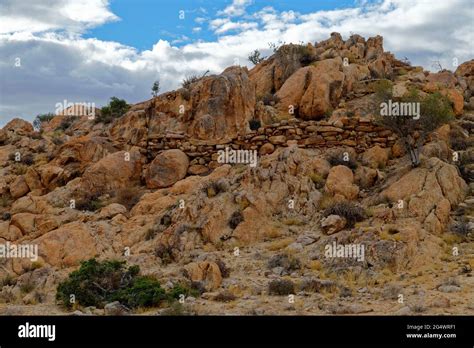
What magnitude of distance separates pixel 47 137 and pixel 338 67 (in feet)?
48.6

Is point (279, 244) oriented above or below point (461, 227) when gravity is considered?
below

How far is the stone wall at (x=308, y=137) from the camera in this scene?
789 inches

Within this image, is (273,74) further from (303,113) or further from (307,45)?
(303,113)

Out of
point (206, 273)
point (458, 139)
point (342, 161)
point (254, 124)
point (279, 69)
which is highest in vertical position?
point (279, 69)

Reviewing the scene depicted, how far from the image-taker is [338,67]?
24.8 metres

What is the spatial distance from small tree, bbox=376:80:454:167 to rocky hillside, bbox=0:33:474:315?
0.36m

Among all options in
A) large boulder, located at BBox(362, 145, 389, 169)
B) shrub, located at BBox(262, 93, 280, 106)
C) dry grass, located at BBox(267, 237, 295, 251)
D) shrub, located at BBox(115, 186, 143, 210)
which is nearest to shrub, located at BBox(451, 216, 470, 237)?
large boulder, located at BBox(362, 145, 389, 169)

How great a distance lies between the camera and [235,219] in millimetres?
16250

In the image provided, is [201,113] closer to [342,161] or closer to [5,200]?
[342,161]

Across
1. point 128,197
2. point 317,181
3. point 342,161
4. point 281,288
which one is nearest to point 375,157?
point 342,161

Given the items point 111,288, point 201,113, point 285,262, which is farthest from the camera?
point 201,113

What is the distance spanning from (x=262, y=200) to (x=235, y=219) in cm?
110

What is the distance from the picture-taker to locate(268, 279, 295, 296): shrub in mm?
12453

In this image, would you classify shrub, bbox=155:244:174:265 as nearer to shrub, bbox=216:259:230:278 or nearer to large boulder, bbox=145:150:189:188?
shrub, bbox=216:259:230:278
